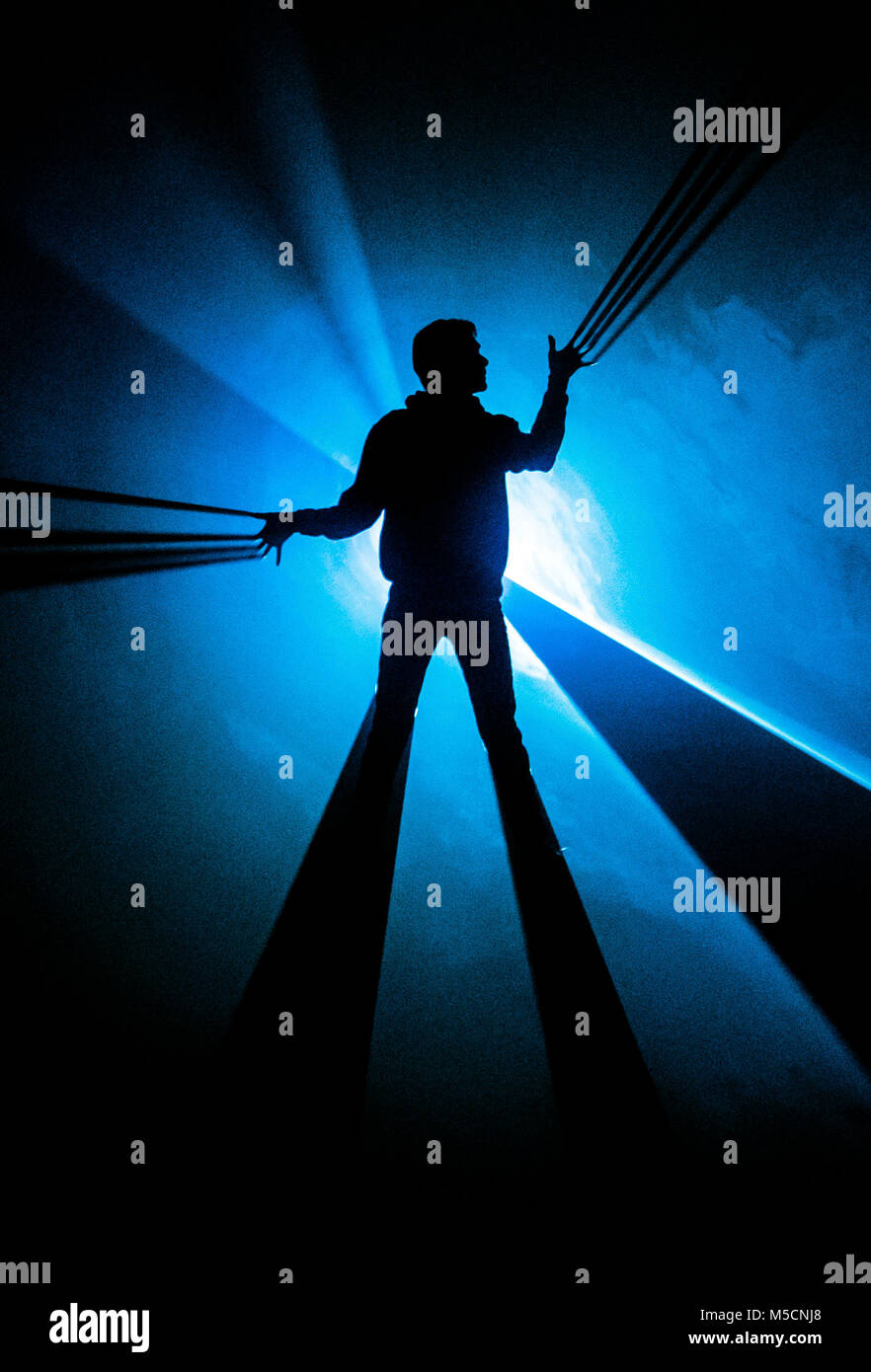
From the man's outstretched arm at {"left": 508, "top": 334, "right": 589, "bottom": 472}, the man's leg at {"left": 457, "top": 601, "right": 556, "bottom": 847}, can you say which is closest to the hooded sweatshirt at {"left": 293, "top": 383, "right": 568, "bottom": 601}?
the man's outstretched arm at {"left": 508, "top": 334, "right": 589, "bottom": 472}

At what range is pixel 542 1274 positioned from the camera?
114 centimetres

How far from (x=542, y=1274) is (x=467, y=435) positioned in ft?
6.52

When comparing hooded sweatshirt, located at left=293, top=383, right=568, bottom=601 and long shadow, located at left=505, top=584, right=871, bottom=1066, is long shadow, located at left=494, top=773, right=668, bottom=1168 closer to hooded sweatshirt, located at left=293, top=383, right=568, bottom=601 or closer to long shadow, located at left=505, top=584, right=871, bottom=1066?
long shadow, located at left=505, top=584, right=871, bottom=1066

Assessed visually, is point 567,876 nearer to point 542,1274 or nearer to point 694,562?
point 542,1274

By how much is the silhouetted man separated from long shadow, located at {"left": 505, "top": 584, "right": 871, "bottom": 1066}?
841 millimetres

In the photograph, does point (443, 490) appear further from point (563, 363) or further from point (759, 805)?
point (759, 805)

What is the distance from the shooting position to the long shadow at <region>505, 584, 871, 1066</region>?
1813 millimetres

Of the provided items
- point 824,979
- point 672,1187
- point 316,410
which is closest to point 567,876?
point 824,979

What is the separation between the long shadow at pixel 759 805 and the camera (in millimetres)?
1813

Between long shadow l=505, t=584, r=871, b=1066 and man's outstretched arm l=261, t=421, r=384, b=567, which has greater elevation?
man's outstretched arm l=261, t=421, r=384, b=567

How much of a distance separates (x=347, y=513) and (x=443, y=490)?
12.2 inches

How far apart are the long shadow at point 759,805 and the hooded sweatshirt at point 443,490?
1.31 meters
